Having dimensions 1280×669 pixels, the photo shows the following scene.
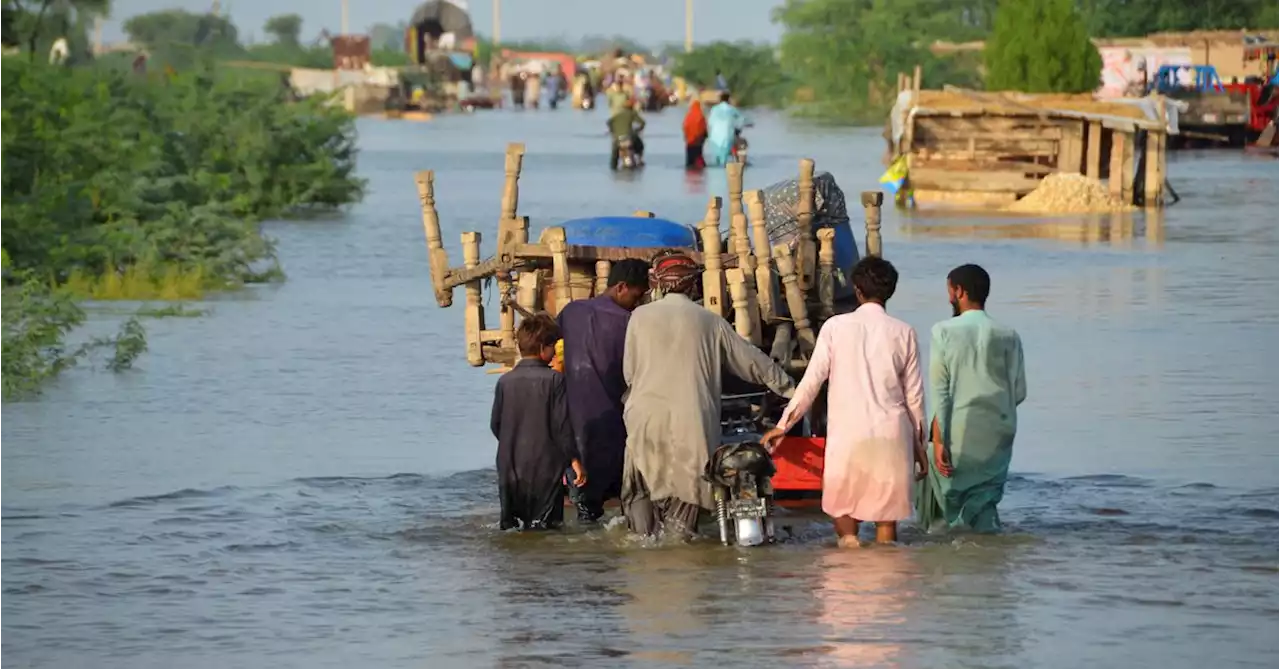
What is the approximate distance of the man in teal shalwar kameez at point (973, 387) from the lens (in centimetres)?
1015

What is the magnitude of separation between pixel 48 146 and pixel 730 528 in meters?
12.5

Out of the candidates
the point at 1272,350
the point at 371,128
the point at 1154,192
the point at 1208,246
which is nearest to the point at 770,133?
the point at 371,128

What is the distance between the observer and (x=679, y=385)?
10094mm

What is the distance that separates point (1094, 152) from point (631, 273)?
21631 millimetres

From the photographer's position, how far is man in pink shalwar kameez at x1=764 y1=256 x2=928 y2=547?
9.89 metres

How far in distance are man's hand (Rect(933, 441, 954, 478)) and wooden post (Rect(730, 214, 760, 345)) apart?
955 mm

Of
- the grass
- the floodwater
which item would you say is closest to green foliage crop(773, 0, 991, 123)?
the grass

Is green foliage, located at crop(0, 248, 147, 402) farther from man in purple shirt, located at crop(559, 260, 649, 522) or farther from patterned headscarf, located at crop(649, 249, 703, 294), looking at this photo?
patterned headscarf, located at crop(649, 249, 703, 294)

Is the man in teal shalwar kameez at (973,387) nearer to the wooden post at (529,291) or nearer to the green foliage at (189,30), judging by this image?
the wooden post at (529,291)

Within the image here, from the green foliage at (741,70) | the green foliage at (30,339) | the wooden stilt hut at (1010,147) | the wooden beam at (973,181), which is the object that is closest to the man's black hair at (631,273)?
the green foliage at (30,339)

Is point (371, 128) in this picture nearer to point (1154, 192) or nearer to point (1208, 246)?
point (1154, 192)

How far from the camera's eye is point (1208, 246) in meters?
25.8

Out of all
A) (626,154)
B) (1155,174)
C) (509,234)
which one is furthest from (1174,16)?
(509,234)

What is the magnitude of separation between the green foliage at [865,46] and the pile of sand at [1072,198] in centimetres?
4109
